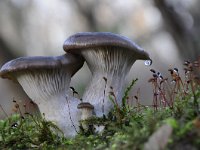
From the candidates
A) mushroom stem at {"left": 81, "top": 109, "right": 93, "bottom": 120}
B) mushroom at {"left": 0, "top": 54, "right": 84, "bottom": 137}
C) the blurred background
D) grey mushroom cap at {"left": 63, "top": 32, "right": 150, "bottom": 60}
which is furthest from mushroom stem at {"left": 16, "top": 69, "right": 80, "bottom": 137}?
the blurred background

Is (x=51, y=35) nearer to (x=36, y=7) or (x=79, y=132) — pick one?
(x=36, y=7)

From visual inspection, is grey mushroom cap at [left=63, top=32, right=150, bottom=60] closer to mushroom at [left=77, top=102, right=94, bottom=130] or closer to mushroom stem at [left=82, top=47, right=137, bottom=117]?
mushroom stem at [left=82, top=47, right=137, bottom=117]

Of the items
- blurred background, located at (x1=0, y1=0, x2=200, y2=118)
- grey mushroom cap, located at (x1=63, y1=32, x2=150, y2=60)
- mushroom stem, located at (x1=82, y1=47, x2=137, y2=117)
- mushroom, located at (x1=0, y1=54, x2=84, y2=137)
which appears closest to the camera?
grey mushroom cap, located at (x1=63, y1=32, x2=150, y2=60)

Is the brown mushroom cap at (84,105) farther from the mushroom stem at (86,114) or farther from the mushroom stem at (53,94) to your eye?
the mushroom stem at (53,94)

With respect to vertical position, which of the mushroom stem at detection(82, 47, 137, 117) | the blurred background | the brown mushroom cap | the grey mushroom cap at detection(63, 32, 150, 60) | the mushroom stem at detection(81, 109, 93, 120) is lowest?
the mushroom stem at detection(81, 109, 93, 120)

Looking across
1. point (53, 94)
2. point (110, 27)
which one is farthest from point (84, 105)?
point (110, 27)
